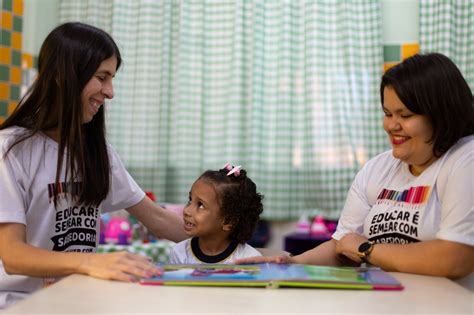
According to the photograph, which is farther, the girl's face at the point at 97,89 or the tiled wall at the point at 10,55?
the tiled wall at the point at 10,55

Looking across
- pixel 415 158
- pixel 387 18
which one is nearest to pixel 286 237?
pixel 387 18

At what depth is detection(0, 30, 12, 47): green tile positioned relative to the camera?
3543mm

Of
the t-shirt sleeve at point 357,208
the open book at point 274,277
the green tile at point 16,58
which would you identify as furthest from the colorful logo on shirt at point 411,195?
the green tile at point 16,58

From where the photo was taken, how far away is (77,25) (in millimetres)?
1858

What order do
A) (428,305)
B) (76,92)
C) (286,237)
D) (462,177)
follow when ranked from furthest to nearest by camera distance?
(286,237) < (76,92) < (462,177) < (428,305)

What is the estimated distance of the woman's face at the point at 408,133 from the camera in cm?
177

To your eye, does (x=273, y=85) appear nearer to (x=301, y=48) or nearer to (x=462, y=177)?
(x=301, y=48)

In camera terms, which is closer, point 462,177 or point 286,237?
point 462,177

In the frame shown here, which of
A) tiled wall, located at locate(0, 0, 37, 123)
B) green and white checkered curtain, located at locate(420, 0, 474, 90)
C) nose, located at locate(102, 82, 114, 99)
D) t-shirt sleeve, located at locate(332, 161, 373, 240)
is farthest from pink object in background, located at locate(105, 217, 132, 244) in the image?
green and white checkered curtain, located at locate(420, 0, 474, 90)

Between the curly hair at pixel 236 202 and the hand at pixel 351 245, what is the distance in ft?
1.60

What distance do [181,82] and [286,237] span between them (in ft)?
4.56

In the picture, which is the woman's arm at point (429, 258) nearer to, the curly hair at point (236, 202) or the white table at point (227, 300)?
the white table at point (227, 300)

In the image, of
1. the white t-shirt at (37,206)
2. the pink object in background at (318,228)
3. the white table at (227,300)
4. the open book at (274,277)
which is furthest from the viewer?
the pink object in background at (318,228)

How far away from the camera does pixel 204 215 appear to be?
7.08 feet
